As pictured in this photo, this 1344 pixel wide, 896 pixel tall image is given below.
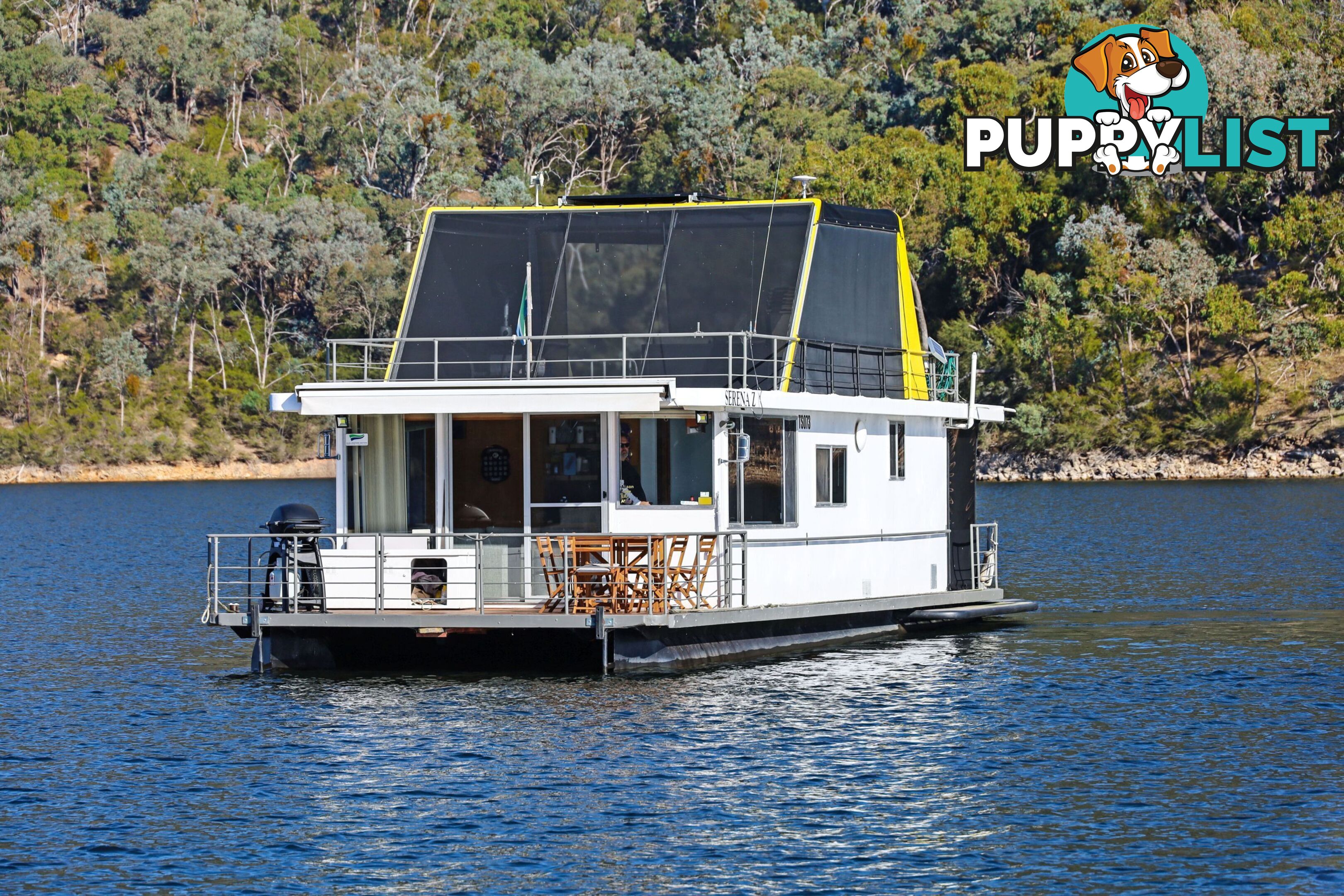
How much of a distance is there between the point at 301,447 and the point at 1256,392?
59.4m

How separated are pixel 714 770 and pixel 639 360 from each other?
7957 millimetres

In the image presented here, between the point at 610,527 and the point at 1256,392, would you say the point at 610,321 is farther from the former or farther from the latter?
the point at 1256,392

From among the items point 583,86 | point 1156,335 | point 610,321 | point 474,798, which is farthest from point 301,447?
point 474,798

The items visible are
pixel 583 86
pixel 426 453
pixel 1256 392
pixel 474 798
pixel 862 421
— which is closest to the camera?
pixel 474 798

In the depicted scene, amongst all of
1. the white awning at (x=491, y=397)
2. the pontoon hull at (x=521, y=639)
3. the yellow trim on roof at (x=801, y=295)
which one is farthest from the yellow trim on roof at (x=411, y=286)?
the yellow trim on roof at (x=801, y=295)

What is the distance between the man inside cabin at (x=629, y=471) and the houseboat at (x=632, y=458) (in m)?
0.03

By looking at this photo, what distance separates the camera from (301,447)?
109 m

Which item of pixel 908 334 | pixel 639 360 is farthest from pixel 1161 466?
pixel 639 360

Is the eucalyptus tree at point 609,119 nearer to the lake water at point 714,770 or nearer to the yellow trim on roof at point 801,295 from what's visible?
the lake water at point 714,770

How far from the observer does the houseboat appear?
69.0ft

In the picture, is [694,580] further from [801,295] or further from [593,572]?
[801,295]

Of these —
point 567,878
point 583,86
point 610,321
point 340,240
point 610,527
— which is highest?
point 583,86

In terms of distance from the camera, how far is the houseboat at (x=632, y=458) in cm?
2103

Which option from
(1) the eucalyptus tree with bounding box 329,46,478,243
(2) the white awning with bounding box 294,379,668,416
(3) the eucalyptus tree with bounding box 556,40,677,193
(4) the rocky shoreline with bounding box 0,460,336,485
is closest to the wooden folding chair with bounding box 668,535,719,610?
(2) the white awning with bounding box 294,379,668,416
